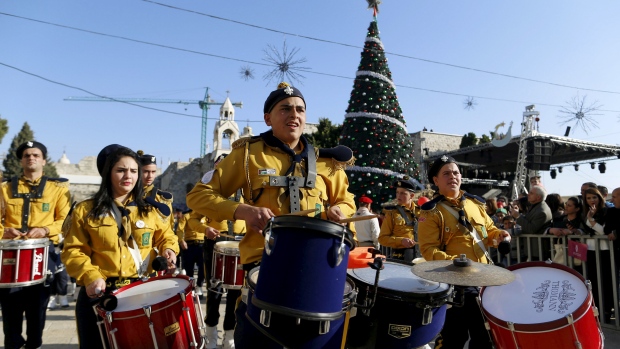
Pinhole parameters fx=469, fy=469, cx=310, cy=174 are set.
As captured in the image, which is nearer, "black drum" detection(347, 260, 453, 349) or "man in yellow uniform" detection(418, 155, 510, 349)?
"black drum" detection(347, 260, 453, 349)

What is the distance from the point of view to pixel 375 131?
16.0m

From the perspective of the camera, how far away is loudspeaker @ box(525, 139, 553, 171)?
18812 mm

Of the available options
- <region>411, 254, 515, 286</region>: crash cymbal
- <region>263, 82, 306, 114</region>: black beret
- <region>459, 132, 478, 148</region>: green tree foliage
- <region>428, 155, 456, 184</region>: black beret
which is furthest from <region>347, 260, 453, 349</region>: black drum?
<region>459, 132, 478, 148</region>: green tree foliage

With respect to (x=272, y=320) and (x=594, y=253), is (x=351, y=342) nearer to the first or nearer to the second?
(x=272, y=320)

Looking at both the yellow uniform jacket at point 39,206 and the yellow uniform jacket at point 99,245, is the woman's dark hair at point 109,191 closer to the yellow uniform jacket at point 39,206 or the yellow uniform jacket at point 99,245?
the yellow uniform jacket at point 99,245

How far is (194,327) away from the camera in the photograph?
325 centimetres

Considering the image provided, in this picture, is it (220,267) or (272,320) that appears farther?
(220,267)

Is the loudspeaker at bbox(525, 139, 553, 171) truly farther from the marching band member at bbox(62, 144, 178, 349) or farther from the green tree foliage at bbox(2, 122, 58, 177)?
the green tree foliage at bbox(2, 122, 58, 177)

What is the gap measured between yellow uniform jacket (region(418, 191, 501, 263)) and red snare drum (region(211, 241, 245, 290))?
2341 millimetres

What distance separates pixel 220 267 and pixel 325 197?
10.6 feet

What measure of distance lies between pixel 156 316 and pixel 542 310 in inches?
103

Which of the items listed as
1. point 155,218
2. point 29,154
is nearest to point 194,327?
point 155,218

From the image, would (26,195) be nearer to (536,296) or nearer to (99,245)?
(99,245)

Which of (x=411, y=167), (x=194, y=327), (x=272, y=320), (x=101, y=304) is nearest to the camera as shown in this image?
(x=272, y=320)
